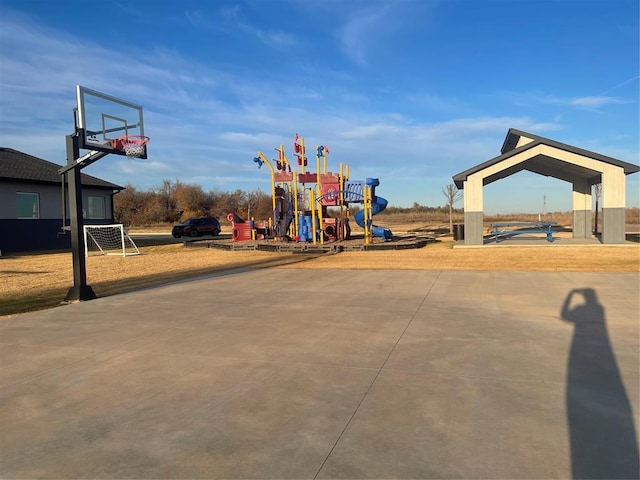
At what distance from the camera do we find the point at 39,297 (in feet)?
34.3

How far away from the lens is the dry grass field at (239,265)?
11.5 metres

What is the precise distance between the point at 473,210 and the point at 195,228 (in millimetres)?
24983

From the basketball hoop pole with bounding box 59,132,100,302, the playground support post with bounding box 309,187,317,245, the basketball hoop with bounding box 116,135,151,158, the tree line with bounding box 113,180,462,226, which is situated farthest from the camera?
the tree line with bounding box 113,180,462,226

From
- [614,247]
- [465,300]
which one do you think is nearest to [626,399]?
[465,300]

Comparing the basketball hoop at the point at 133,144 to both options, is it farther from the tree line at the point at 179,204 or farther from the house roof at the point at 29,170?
the tree line at the point at 179,204

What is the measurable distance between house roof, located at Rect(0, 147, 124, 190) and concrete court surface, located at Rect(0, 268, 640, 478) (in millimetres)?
18695

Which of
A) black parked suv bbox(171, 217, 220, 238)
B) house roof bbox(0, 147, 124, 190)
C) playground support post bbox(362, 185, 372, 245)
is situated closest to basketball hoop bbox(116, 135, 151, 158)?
playground support post bbox(362, 185, 372, 245)

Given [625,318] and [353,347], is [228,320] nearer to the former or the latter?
[353,347]

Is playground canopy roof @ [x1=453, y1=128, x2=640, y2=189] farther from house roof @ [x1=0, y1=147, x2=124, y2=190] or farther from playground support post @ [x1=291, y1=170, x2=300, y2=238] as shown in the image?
house roof @ [x1=0, y1=147, x2=124, y2=190]

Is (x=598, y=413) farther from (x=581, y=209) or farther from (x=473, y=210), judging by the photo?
(x=581, y=209)

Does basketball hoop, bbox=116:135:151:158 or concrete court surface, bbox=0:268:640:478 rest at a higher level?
basketball hoop, bbox=116:135:151:158

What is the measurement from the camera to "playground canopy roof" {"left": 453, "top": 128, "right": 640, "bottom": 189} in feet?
68.8

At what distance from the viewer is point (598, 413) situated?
3.81 meters

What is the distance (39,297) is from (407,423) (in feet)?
31.4
